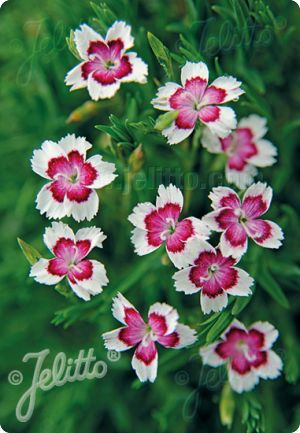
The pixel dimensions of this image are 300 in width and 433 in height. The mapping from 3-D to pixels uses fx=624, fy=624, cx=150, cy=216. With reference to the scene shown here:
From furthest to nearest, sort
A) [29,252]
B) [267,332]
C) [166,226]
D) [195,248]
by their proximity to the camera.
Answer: [267,332], [29,252], [166,226], [195,248]

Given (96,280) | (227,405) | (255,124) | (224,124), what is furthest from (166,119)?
(227,405)

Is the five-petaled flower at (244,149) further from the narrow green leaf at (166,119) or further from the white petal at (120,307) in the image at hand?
the white petal at (120,307)

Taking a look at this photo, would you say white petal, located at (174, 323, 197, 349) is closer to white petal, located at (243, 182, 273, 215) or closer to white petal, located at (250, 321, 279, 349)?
white petal, located at (250, 321, 279, 349)

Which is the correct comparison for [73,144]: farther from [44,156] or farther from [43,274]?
[43,274]

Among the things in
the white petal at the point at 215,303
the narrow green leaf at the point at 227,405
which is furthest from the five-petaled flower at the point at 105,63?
the narrow green leaf at the point at 227,405

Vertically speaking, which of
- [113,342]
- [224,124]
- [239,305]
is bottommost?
[239,305]

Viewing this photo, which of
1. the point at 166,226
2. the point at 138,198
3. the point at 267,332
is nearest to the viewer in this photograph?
the point at 166,226

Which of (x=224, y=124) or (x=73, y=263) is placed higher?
(x=224, y=124)
